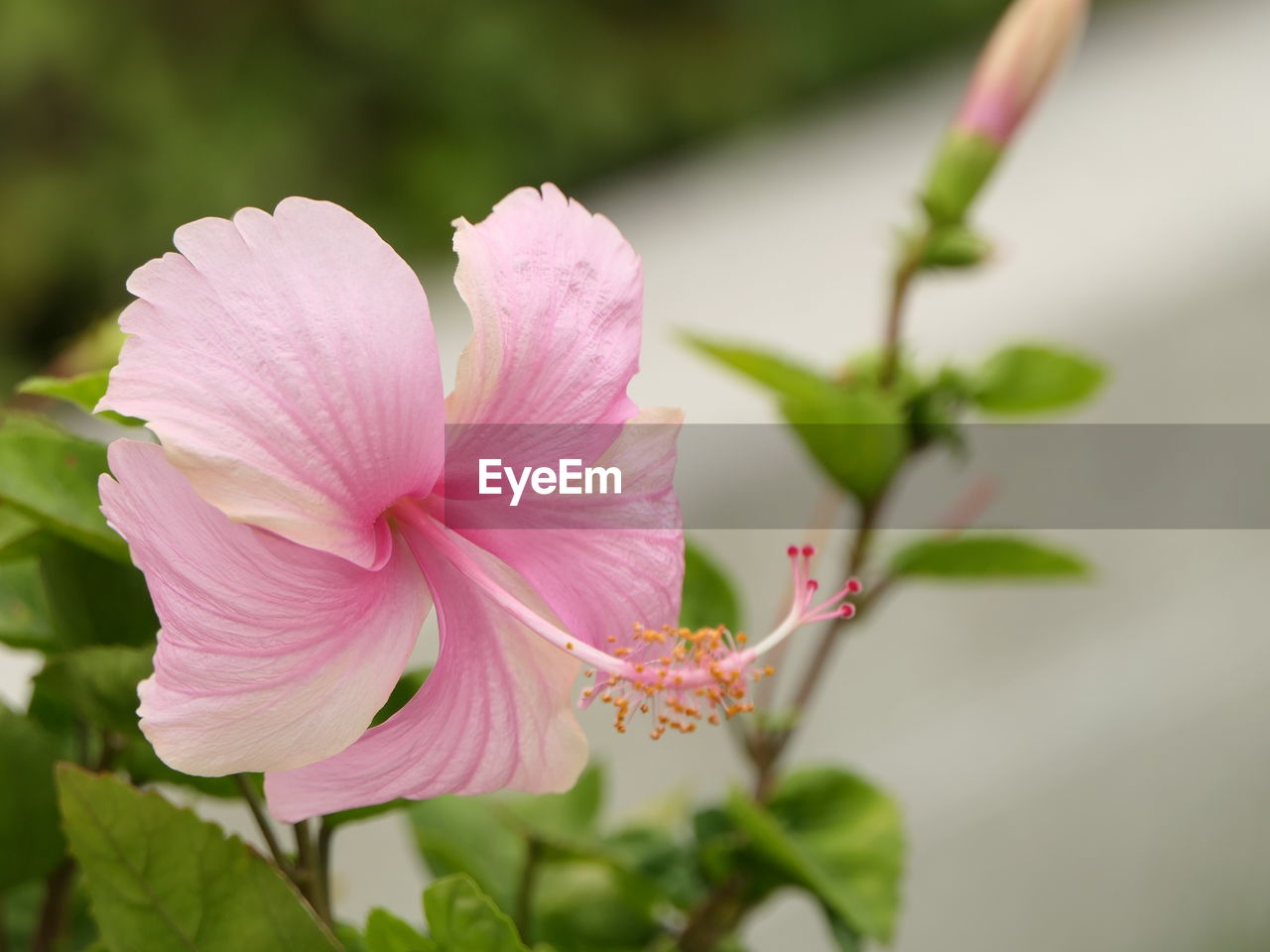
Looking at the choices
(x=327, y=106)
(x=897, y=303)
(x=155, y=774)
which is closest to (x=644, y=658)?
(x=155, y=774)

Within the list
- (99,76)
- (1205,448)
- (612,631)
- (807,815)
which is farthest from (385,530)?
(99,76)

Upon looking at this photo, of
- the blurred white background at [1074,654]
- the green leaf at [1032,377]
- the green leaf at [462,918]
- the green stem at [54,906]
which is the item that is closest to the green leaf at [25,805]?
the green stem at [54,906]

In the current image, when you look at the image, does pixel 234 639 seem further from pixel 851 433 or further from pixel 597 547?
pixel 851 433

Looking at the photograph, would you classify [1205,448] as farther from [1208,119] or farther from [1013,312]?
[1208,119]

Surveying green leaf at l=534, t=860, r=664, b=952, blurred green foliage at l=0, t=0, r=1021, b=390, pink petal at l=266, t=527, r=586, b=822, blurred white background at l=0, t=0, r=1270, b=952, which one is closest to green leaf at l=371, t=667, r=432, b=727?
pink petal at l=266, t=527, r=586, b=822

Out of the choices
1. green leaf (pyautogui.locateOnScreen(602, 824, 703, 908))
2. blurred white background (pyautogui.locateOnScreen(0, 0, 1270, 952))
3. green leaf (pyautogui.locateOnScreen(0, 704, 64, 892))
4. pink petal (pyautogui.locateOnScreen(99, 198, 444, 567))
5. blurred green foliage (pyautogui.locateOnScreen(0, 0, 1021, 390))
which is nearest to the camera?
pink petal (pyautogui.locateOnScreen(99, 198, 444, 567))

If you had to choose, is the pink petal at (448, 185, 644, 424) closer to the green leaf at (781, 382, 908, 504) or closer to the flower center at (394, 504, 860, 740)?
the flower center at (394, 504, 860, 740)

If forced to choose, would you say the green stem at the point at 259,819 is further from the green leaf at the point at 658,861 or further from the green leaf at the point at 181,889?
the green leaf at the point at 658,861
